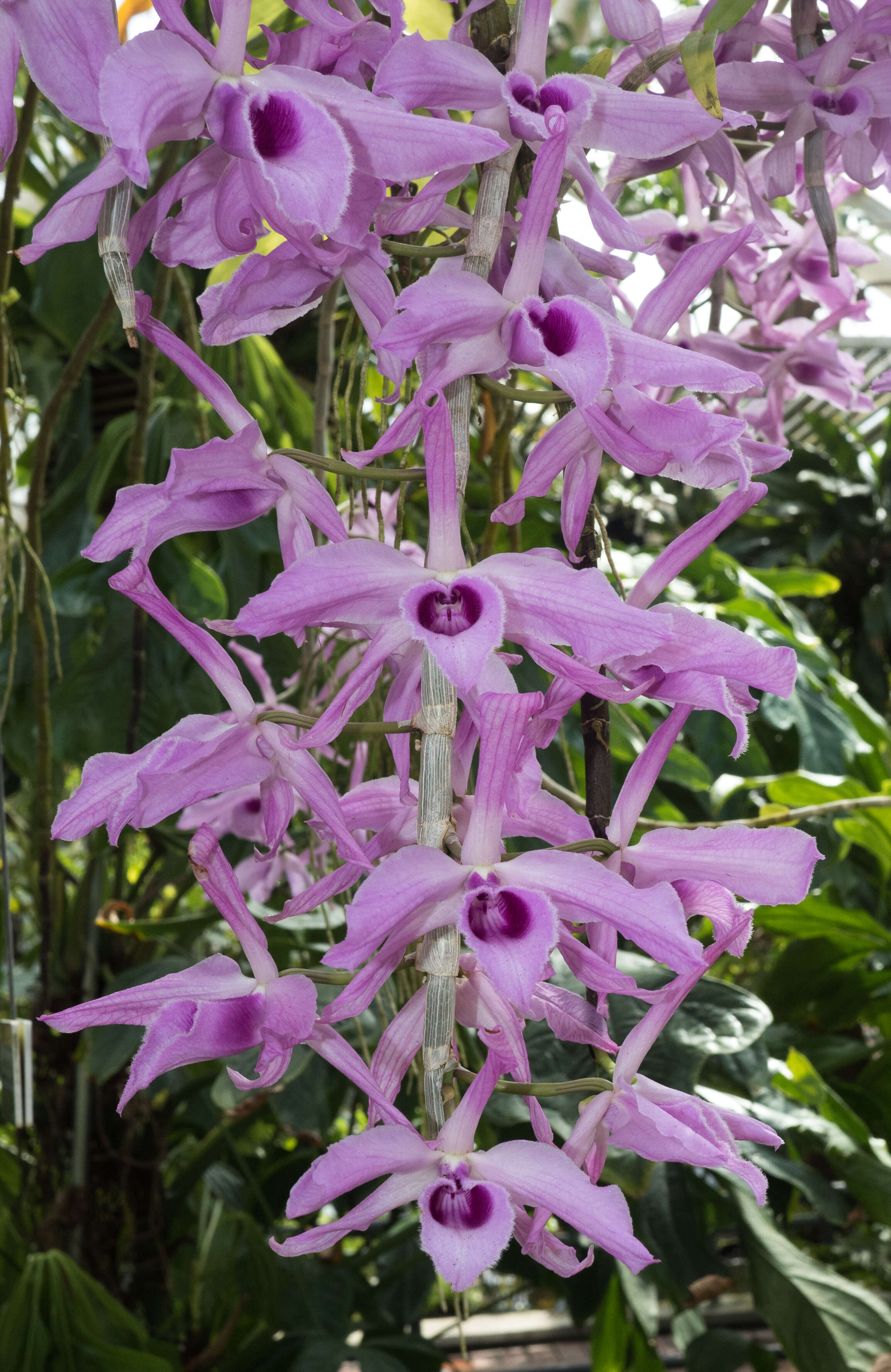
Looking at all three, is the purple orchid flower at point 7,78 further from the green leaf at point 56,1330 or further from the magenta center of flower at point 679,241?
the green leaf at point 56,1330

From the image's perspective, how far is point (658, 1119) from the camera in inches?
12.7

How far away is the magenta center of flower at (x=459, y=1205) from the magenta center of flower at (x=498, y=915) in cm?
7

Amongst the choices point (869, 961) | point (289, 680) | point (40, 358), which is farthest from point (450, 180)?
point (869, 961)

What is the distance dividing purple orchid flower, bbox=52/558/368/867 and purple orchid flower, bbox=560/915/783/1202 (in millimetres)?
106

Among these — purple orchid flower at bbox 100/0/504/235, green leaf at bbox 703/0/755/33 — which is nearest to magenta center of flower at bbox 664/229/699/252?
green leaf at bbox 703/0/755/33

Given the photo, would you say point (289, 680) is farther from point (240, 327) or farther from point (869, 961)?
point (869, 961)

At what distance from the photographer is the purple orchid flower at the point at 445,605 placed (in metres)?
0.29

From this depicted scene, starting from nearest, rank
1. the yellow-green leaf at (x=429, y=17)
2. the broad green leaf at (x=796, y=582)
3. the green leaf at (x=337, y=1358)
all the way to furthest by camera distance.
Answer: the yellow-green leaf at (x=429, y=17)
the green leaf at (x=337, y=1358)
the broad green leaf at (x=796, y=582)

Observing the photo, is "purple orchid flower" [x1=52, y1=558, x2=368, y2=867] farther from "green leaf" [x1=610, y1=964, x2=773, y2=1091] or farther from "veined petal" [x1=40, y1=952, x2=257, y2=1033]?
"green leaf" [x1=610, y1=964, x2=773, y2=1091]

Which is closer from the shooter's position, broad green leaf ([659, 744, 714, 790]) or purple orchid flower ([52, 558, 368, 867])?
purple orchid flower ([52, 558, 368, 867])

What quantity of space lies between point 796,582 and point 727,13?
1.53m

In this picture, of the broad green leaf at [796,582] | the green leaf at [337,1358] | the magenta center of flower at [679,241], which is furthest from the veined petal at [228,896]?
the broad green leaf at [796,582]

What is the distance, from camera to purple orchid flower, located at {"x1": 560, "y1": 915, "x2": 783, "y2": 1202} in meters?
0.33

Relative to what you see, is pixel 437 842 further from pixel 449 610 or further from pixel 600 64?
pixel 600 64
